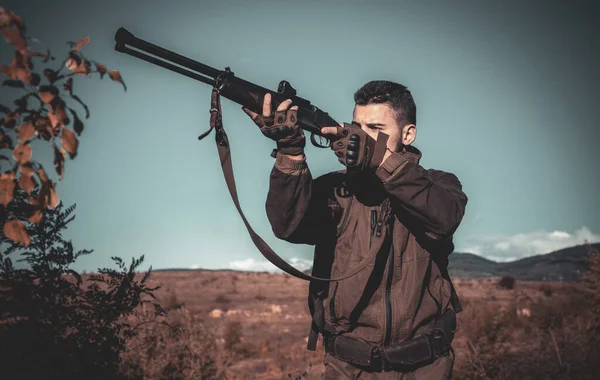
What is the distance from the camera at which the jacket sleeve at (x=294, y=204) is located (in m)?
3.26

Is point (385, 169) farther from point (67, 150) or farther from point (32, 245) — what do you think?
point (32, 245)

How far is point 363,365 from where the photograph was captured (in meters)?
3.17

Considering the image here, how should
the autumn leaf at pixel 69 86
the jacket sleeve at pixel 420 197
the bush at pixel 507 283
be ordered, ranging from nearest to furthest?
1. the autumn leaf at pixel 69 86
2. the jacket sleeve at pixel 420 197
3. the bush at pixel 507 283

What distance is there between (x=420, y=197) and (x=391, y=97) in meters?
0.97

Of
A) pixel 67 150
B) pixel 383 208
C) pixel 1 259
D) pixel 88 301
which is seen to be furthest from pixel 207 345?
A: pixel 67 150

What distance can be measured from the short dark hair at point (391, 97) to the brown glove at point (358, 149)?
1.61 ft

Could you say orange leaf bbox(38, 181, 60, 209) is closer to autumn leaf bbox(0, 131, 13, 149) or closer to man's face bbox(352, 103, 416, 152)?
autumn leaf bbox(0, 131, 13, 149)

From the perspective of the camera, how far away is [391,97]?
368 centimetres

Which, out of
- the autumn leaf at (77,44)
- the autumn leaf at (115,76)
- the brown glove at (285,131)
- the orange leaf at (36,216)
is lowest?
the orange leaf at (36,216)

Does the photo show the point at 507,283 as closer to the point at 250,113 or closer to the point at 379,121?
the point at 379,121

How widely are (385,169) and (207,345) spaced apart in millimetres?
6290

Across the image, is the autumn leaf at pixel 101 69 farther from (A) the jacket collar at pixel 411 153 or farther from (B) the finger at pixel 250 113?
(A) the jacket collar at pixel 411 153

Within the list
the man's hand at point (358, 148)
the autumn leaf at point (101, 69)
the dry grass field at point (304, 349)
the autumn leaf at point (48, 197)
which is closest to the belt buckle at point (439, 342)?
the man's hand at point (358, 148)

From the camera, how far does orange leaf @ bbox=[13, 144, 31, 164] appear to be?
70.1 inches
